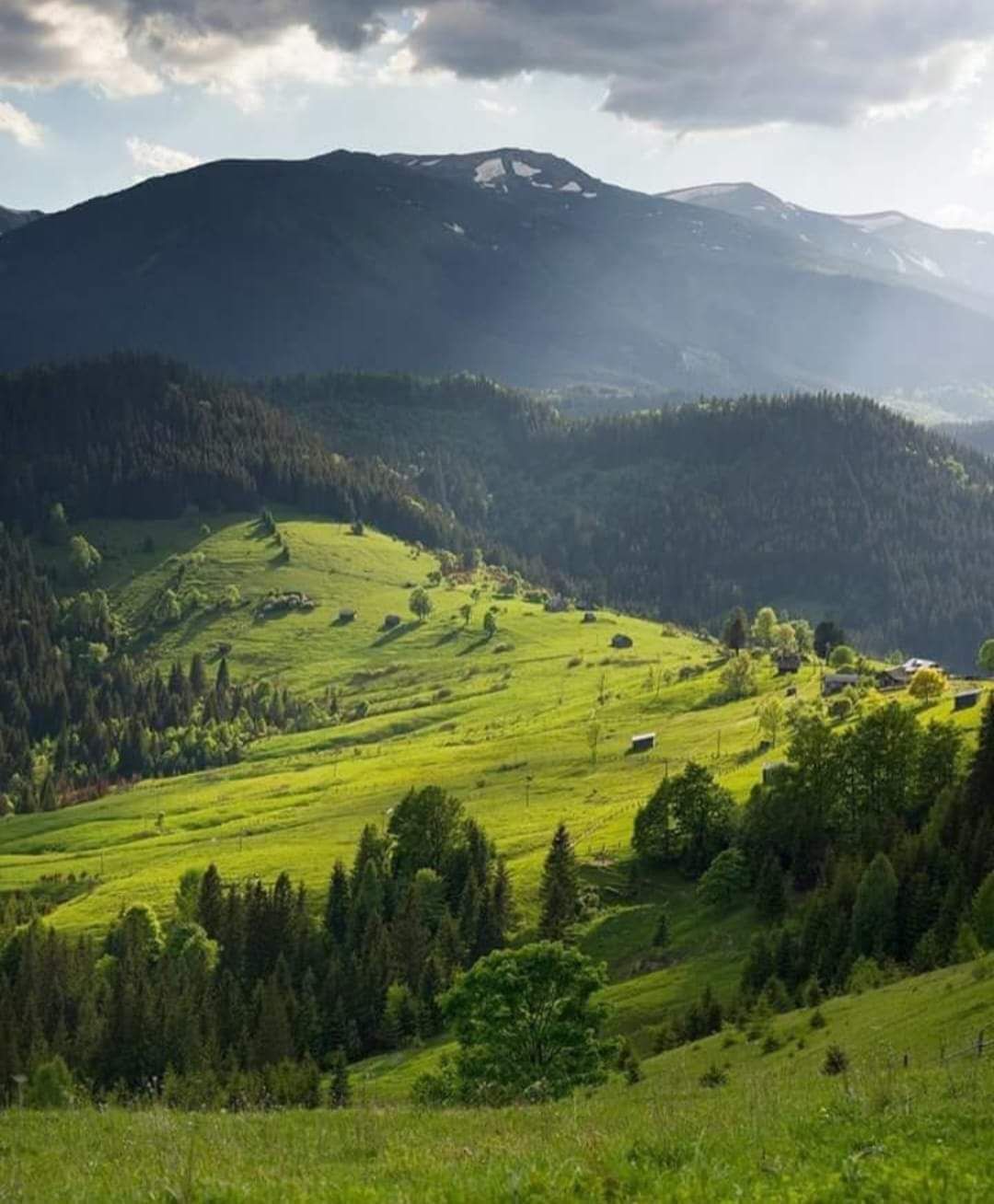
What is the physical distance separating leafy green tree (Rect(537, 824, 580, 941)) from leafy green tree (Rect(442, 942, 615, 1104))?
56.6 metres

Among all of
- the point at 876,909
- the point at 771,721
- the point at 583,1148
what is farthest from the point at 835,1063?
the point at 771,721

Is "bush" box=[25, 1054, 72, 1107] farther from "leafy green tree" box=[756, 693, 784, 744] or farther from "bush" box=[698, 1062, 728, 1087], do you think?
"leafy green tree" box=[756, 693, 784, 744]

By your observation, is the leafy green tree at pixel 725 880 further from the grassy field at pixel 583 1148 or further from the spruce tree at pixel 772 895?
the grassy field at pixel 583 1148

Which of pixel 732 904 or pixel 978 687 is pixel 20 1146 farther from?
pixel 978 687

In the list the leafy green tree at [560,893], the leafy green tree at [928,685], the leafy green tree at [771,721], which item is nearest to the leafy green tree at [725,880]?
the leafy green tree at [560,893]

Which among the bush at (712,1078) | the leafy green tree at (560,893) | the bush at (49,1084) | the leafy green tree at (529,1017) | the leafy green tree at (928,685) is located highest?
the bush at (712,1078)

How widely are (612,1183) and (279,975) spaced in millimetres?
116043

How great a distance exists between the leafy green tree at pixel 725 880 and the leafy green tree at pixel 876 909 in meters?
37.4

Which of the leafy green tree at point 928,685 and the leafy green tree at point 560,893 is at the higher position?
the leafy green tree at point 928,685

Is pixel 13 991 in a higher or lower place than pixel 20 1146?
lower

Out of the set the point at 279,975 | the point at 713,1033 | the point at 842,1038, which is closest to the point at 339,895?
the point at 279,975

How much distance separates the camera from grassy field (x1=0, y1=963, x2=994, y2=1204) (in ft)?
60.6

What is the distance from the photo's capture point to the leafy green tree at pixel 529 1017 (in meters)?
67.9

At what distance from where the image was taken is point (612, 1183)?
18.7 m
